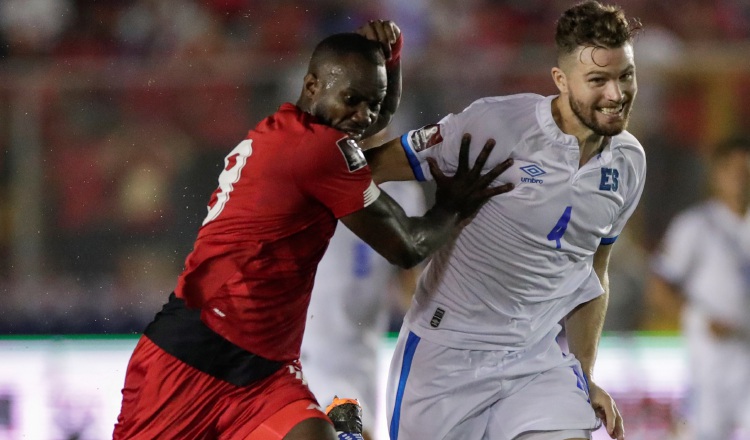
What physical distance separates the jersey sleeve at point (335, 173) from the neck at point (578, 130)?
824 millimetres

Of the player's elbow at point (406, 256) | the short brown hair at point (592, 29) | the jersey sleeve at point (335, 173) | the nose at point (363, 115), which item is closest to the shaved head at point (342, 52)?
the nose at point (363, 115)

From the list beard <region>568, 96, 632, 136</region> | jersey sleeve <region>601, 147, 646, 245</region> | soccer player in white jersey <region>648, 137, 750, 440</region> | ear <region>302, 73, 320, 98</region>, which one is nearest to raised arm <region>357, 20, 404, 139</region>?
ear <region>302, 73, 320, 98</region>

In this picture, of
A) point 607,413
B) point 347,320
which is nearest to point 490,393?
point 607,413

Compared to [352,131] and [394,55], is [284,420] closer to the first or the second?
[352,131]

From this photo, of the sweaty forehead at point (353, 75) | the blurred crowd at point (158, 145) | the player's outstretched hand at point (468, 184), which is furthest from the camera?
the blurred crowd at point (158, 145)

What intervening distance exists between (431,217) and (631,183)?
2.71 feet

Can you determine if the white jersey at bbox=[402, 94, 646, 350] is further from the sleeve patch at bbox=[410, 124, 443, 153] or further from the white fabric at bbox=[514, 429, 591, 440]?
the white fabric at bbox=[514, 429, 591, 440]

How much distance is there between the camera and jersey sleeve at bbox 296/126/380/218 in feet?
10.7

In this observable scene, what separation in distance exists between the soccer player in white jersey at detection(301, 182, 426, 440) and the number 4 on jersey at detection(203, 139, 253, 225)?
1718mm

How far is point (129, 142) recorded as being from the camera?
278 inches

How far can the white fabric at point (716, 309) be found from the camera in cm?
665

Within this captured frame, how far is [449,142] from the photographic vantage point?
379cm

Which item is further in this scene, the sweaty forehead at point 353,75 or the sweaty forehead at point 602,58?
the sweaty forehead at point 602,58

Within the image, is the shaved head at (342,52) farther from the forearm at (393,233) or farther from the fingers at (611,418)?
the fingers at (611,418)
